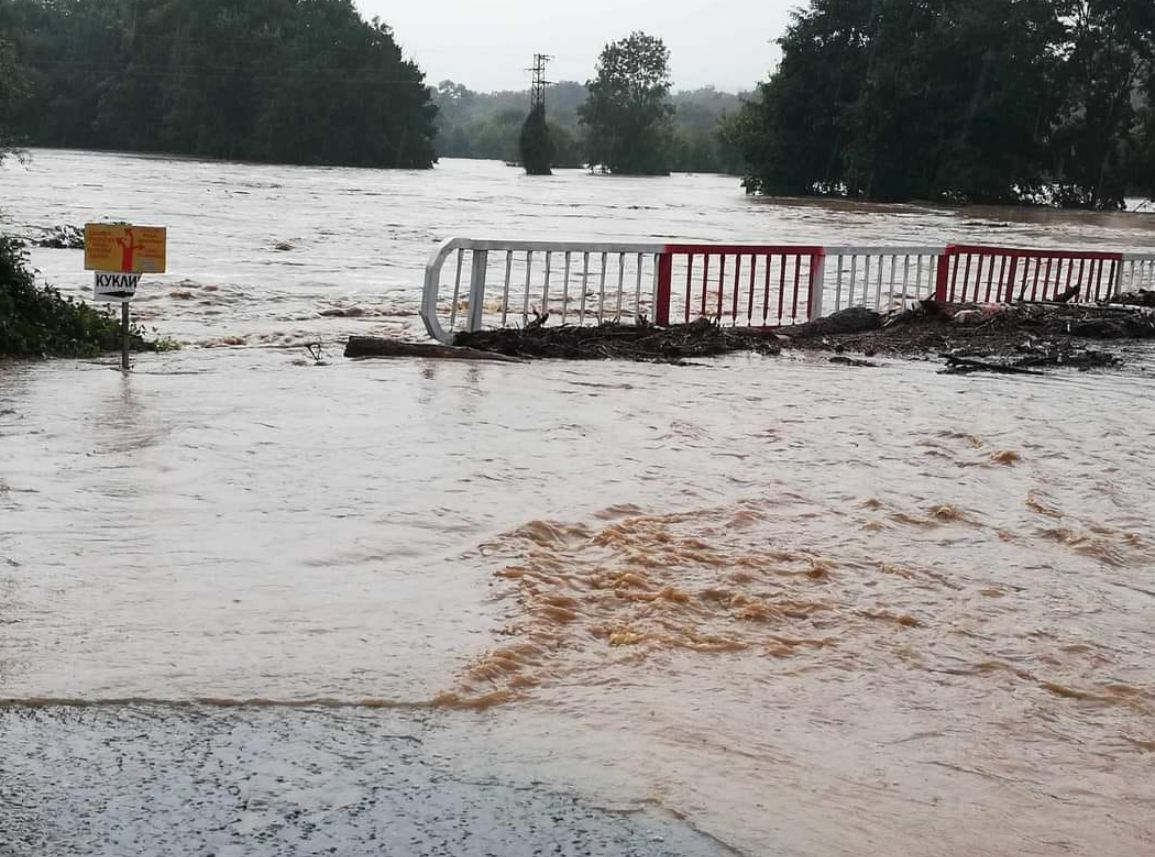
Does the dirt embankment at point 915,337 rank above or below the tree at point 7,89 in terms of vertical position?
below

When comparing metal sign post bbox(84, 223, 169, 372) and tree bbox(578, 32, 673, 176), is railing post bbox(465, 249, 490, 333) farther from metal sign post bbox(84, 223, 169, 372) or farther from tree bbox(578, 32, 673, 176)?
tree bbox(578, 32, 673, 176)

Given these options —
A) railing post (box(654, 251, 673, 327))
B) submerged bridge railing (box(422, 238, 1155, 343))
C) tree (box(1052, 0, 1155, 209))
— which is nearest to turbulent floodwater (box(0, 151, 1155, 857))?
submerged bridge railing (box(422, 238, 1155, 343))

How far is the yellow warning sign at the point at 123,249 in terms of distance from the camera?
10.2m

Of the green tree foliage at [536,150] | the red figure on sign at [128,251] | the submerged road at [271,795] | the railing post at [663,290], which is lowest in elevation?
the submerged road at [271,795]

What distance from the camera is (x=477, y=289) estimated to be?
41.9 ft

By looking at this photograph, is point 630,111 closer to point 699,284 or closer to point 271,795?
point 699,284

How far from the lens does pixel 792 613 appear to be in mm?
5902

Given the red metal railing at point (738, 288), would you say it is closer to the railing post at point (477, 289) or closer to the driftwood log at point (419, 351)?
the railing post at point (477, 289)

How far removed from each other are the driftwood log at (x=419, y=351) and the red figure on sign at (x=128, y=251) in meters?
2.73

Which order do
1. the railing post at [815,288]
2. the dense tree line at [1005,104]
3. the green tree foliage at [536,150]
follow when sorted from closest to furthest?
the railing post at [815,288] → the dense tree line at [1005,104] → the green tree foliage at [536,150]

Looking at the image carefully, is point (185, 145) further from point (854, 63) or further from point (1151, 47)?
point (1151, 47)

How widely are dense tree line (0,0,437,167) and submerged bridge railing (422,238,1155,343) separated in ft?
303

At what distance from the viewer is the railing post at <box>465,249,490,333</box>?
12.6 metres

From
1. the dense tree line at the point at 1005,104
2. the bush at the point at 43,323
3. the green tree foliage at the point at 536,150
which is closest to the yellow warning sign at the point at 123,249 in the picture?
the bush at the point at 43,323
